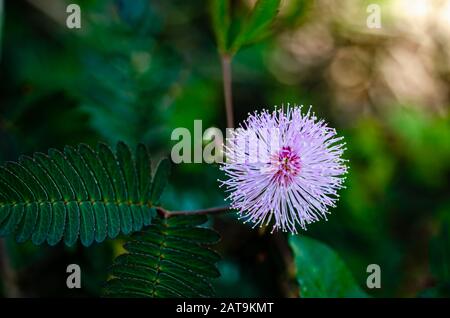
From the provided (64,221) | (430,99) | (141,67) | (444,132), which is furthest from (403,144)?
(64,221)

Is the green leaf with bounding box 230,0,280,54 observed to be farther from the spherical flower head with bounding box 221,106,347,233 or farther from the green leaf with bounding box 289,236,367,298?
the green leaf with bounding box 289,236,367,298

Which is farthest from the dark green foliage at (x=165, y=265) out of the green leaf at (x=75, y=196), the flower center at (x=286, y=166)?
the flower center at (x=286, y=166)

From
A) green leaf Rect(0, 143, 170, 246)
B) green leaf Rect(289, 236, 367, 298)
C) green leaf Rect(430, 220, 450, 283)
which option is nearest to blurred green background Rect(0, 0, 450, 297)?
green leaf Rect(430, 220, 450, 283)

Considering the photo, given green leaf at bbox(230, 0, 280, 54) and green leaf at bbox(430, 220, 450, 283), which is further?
green leaf at bbox(430, 220, 450, 283)

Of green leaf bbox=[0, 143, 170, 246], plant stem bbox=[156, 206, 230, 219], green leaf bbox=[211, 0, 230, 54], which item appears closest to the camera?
green leaf bbox=[0, 143, 170, 246]

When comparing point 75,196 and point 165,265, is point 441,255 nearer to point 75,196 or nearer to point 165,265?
point 165,265

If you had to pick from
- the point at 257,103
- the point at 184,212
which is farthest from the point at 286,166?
the point at 257,103

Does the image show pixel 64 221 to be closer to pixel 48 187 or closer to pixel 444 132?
pixel 48 187
